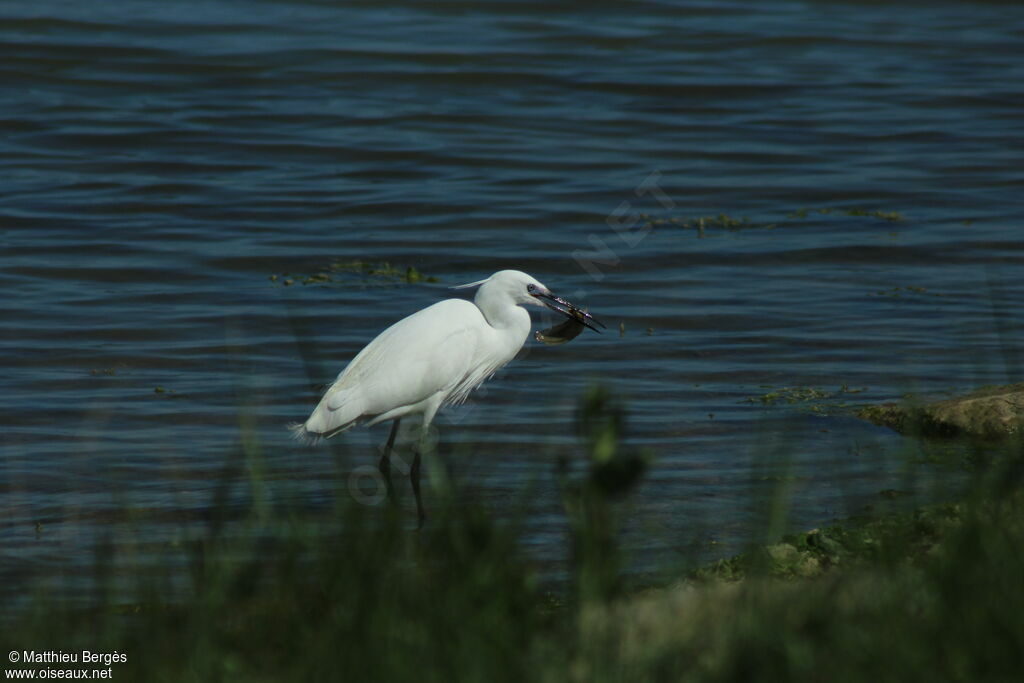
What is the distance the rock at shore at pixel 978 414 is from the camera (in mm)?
5379

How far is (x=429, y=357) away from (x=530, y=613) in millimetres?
2785

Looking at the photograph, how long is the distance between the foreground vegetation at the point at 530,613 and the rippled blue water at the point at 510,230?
216mm

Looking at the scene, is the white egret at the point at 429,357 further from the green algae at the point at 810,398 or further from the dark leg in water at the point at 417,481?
the green algae at the point at 810,398

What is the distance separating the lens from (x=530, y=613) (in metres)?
2.81

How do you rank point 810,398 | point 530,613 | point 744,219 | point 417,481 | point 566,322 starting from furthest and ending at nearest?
1. point 744,219
2. point 810,398
3. point 417,481
4. point 566,322
5. point 530,613

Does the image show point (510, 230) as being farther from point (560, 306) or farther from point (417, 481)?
point (560, 306)

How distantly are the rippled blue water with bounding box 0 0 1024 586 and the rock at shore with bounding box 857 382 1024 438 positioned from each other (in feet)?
0.94

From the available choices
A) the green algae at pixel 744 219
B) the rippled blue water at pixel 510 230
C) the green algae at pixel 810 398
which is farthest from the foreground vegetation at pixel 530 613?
the green algae at pixel 744 219

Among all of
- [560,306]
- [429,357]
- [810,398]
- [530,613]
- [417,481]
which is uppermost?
[530,613]

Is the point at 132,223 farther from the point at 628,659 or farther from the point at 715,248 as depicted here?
the point at 628,659

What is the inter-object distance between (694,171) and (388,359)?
6705mm

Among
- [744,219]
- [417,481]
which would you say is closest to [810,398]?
[417,481]

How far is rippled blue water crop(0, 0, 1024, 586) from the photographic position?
18.3ft

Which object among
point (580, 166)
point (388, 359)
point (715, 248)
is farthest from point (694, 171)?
point (388, 359)
